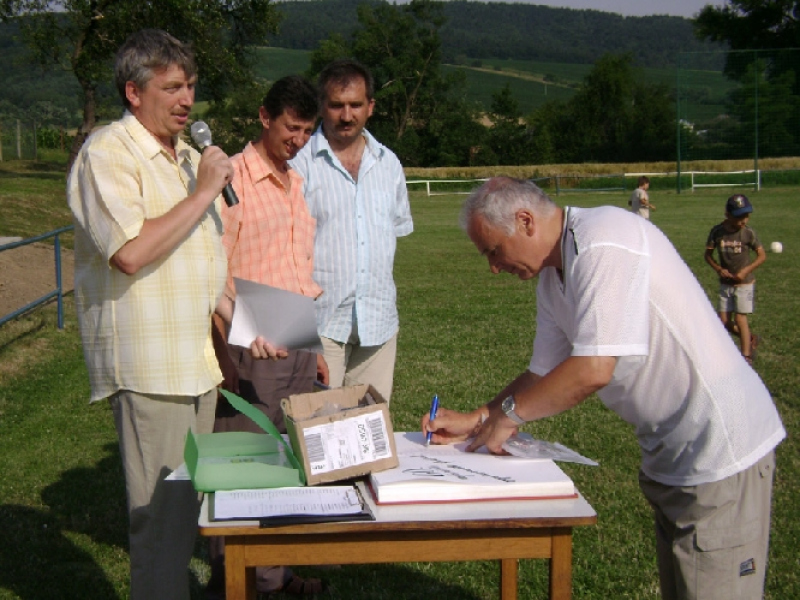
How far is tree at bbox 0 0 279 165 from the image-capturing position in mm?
35281

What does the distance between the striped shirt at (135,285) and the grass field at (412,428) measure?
1781 mm

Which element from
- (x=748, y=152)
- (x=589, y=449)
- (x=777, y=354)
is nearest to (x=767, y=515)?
(x=589, y=449)

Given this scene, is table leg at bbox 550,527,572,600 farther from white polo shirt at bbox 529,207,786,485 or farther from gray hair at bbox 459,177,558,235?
gray hair at bbox 459,177,558,235

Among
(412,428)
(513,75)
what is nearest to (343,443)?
(412,428)

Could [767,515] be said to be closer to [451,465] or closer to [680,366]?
[680,366]

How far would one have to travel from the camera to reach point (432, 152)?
7669cm

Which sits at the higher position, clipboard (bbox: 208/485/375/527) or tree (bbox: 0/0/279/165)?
tree (bbox: 0/0/279/165)

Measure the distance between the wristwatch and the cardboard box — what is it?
0.36 meters

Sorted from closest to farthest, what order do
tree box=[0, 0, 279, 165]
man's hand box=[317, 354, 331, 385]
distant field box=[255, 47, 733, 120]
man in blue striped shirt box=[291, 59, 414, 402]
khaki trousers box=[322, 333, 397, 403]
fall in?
man's hand box=[317, 354, 331, 385] < man in blue striped shirt box=[291, 59, 414, 402] < khaki trousers box=[322, 333, 397, 403] < tree box=[0, 0, 279, 165] < distant field box=[255, 47, 733, 120]

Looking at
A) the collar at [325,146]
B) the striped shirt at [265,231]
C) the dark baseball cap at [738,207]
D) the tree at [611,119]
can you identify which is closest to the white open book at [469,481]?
the striped shirt at [265,231]

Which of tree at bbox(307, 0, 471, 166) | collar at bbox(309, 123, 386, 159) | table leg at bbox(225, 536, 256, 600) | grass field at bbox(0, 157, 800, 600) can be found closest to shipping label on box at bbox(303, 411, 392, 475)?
table leg at bbox(225, 536, 256, 600)

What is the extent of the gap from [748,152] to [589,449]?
41.9 meters

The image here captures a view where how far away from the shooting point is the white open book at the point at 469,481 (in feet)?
9.13

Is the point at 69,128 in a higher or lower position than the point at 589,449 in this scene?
higher
